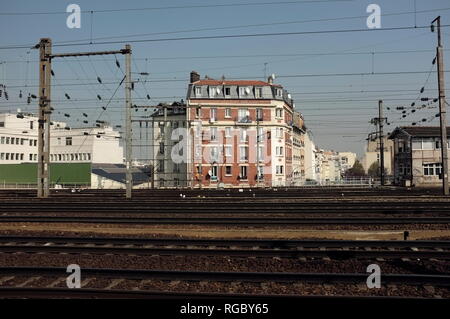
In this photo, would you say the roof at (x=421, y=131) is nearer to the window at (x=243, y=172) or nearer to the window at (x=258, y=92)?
the window at (x=258, y=92)

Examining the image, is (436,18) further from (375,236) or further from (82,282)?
(82,282)

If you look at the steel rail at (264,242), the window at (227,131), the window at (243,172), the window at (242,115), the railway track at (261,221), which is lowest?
the steel rail at (264,242)

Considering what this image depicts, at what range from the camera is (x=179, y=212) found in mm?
19266

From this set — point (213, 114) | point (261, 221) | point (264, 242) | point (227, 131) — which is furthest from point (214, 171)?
point (264, 242)

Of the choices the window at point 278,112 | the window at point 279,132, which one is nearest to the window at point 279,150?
the window at point 279,132

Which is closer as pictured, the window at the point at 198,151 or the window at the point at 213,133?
the window at the point at 198,151

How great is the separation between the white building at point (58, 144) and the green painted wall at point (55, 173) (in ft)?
61.8

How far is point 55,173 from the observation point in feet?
191

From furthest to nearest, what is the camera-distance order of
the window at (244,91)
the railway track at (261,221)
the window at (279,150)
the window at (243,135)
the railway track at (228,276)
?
the window at (279,150) → the window at (244,91) → the window at (243,135) → the railway track at (261,221) → the railway track at (228,276)

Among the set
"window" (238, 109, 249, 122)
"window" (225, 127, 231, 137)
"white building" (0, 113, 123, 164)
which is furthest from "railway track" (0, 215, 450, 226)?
"white building" (0, 113, 123, 164)

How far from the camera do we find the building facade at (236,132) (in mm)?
60438

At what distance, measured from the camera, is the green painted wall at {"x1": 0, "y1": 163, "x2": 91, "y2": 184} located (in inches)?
2259

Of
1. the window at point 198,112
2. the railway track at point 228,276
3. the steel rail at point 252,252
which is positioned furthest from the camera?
the window at point 198,112

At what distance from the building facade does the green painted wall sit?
14.4 metres
